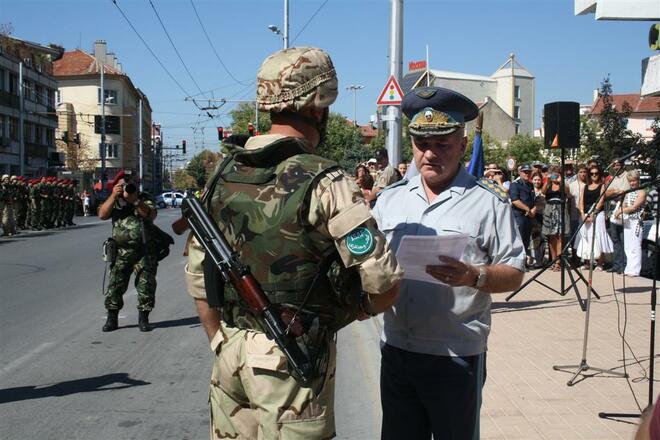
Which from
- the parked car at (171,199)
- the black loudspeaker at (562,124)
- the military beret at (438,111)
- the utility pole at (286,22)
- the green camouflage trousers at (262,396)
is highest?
the utility pole at (286,22)

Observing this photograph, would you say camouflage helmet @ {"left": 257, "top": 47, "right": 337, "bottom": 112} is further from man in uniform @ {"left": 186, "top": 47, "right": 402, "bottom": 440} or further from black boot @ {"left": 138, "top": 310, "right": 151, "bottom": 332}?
black boot @ {"left": 138, "top": 310, "right": 151, "bottom": 332}

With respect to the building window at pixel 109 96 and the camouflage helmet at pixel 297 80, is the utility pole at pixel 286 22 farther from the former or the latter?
the building window at pixel 109 96

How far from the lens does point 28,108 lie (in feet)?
179

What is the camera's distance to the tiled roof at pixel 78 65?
250ft

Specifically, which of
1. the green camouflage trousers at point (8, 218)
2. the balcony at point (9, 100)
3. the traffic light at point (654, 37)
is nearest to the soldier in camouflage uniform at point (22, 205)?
the green camouflage trousers at point (8, 218)

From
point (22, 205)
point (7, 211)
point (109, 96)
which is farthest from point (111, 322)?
point (109, 96)

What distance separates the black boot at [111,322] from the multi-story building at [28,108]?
134 feet

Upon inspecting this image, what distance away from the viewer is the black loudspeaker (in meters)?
9.94

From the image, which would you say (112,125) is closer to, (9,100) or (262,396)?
(9,100)

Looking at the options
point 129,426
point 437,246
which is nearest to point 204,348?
point 129,426

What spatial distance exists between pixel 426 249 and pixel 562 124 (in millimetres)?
8062

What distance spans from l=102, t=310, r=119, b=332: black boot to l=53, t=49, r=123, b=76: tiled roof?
7219 centimetres

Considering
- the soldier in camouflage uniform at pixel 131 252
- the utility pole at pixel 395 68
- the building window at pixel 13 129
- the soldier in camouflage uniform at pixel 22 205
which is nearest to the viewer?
the soldier in camouflage uniform at pixel 131 252

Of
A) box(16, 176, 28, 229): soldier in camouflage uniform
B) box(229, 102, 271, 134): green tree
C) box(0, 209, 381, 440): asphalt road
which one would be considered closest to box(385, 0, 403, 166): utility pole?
box(0, 209, 381, 440): asphalt road
